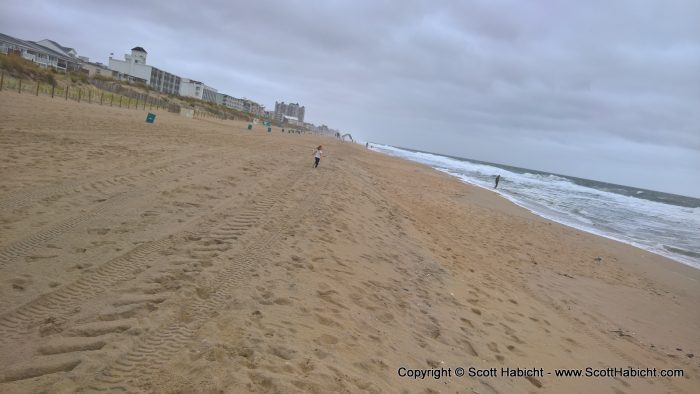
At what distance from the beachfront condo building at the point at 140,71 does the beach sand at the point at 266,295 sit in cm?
9472

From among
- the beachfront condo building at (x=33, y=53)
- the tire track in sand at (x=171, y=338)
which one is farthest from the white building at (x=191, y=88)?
the tire track in sand at (x=171, y=338)

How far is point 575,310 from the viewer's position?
24.0ft

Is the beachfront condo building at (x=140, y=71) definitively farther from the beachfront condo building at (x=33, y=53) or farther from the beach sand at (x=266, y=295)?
the beach sand at (x=266, y=295)

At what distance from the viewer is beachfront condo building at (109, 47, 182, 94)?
9174cm

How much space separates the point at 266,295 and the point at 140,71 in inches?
4244

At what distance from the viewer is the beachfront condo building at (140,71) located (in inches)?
3612

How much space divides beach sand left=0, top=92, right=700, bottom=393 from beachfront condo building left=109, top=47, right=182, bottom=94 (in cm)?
9472

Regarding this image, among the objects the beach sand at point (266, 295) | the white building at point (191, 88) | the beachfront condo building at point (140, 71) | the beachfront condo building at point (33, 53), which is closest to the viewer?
the beach sand at point (266, 295)

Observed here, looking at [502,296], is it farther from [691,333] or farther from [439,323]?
[691,333]

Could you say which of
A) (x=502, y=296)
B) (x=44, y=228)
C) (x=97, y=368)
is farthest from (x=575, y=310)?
(x=44, y=228)

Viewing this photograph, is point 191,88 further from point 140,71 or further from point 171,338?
point 171,338

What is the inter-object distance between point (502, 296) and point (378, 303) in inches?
122

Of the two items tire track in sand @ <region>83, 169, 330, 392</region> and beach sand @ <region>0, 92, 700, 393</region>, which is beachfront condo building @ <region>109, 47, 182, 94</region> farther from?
tire track in sand @ <region>83, 169, 330, 392</region>

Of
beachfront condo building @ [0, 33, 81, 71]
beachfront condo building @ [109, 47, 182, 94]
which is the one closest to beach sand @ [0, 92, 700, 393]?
beachfront condo building @ [0, 33, 81, 71]
